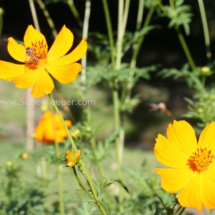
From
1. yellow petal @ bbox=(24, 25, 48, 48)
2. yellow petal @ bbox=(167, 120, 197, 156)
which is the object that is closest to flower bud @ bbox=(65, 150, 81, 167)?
yellow petal @ bbox=(167, 120, 197, 156)

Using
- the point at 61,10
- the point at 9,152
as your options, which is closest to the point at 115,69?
the point at 9,152

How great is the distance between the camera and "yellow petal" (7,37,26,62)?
2.36ft

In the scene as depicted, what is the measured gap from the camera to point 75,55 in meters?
0.64

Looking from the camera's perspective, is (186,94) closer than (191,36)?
Yes

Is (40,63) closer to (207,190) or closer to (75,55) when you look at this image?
(75,55)

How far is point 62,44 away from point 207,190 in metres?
0.39

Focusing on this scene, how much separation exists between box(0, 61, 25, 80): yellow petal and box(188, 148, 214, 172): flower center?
38 cm

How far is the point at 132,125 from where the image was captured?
279cm

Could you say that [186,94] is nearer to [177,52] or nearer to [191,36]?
[177,52]

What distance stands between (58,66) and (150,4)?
2.66 ft

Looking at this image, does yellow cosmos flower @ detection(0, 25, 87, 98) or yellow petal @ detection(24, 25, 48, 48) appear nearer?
yellow cosmos flower @ detection(0, 25, 87, 98)

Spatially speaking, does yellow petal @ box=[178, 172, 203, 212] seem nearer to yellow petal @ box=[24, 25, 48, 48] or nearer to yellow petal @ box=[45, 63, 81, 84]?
yellow petal @ box=[45, 63, 81, 84]

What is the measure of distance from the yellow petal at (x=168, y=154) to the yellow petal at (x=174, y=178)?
0.04 feet

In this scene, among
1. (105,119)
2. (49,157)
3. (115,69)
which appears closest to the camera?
(49,157)
